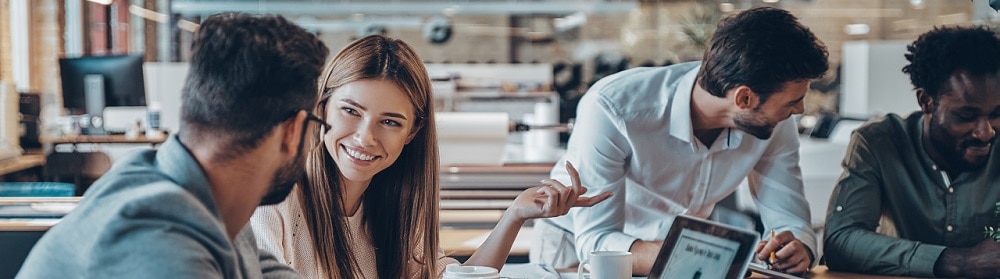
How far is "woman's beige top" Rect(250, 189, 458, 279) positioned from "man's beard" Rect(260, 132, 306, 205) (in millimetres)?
620

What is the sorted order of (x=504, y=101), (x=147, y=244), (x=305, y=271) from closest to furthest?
(x=147, y=244), (x=305, y=271), (x=504, y=101)

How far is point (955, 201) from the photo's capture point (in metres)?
2.42

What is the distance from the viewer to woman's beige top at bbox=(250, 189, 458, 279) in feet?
5.90

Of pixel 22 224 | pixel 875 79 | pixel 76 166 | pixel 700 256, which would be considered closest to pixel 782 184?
pixel 700 256

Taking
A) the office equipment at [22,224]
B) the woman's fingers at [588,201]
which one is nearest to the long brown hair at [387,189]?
the woman's fingers at [588,201]

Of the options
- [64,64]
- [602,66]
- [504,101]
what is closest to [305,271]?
[64,64]

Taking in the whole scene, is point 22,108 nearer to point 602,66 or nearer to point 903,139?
point 903,139

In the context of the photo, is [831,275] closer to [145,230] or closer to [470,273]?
[470,273]

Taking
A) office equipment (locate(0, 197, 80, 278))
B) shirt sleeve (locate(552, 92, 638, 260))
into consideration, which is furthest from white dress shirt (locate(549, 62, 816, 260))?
office equipment (locate(0, 197, 80, 278))

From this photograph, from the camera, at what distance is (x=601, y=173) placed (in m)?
2.33

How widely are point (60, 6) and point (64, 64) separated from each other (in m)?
3.62

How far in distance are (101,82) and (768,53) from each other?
20.5 ft

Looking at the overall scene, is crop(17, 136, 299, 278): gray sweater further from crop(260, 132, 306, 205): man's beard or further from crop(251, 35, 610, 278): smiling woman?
crop(251, 35, 610, 278): smiling woman

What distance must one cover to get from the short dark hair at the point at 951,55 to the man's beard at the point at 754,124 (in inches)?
17.0
